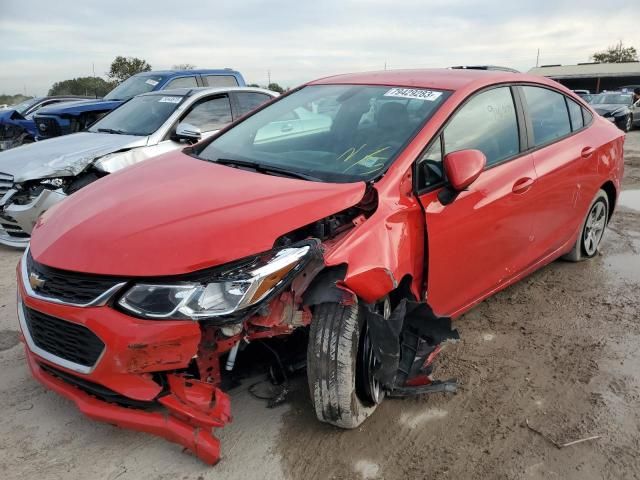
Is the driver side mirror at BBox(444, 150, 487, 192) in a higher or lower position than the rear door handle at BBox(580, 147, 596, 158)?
higher

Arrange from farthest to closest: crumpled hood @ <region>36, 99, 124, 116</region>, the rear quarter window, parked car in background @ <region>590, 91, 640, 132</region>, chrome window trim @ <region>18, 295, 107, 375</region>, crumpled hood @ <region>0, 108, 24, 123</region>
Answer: parked car in background @ <region>590, 91, 640, 132</region> < crumpled hood @ <region>0, 108, 24, 123</region> < crumpled hood @ <region>36, 99, 124, 116</region> < the rear quarter window < chrome window trim @ <region>18, 295, 107, 375</region>

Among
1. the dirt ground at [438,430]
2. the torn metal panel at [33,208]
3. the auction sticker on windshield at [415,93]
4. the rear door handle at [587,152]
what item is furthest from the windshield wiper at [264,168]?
the torn metal panel at [33,208]

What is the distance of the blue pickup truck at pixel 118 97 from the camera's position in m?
8.92

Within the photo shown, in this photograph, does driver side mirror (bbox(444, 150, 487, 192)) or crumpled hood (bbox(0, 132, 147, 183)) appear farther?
crumpled hood (bbox(0, 132, 147, 183))

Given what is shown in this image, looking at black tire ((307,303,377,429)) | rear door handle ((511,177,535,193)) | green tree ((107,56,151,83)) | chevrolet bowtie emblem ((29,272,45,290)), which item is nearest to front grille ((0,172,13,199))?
chevrolet bowtie emblem ((29,272,45,290))

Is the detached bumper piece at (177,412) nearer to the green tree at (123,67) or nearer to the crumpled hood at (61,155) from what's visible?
the crumpled hood at (61,155)

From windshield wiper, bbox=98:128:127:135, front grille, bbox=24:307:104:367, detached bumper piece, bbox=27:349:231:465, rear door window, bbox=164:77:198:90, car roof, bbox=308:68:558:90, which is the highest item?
car roof, bbox=308:68:558:90

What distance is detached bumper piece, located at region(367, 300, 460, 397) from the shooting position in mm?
2381

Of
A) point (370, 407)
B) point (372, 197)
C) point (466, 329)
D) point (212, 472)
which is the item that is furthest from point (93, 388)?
point (466, 329)

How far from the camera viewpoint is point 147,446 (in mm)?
2496

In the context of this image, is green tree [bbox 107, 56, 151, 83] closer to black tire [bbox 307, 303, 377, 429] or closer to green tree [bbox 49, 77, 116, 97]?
green tree [bbox 49, 77, 116, 97]

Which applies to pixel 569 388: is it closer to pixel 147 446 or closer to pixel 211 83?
pixel 147 446

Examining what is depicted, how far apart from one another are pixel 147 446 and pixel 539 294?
3052mm

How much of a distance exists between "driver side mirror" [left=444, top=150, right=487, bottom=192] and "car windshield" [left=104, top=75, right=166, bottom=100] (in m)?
7.63
